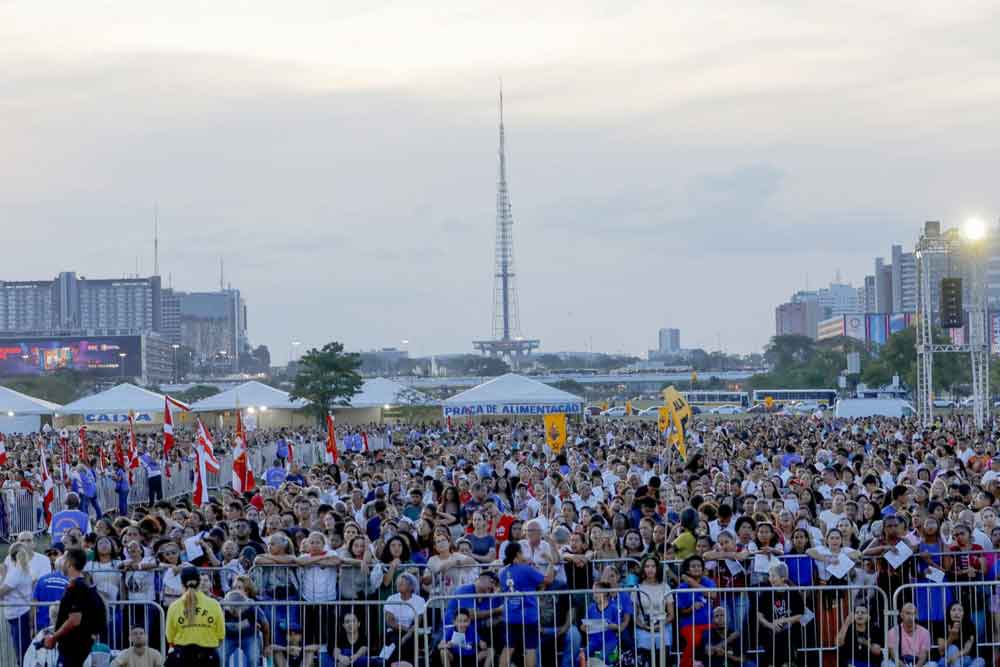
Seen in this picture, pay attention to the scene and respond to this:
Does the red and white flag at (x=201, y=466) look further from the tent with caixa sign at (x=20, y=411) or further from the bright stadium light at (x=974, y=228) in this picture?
the tent with caixa sign at (x=20, y=411)

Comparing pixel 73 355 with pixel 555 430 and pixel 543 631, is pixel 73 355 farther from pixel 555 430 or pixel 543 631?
pixel 543 631

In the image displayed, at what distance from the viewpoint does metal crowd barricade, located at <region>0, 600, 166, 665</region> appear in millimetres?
11477

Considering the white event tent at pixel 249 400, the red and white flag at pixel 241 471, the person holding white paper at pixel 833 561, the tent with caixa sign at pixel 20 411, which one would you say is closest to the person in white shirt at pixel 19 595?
the person holding white paper at pixel 833 561

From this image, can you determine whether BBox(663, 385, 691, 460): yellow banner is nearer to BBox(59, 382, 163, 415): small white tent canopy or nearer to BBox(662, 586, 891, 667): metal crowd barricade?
BBox(662, 586, 891, 667): metal crowd barricade

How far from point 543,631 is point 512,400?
4509 centimetres

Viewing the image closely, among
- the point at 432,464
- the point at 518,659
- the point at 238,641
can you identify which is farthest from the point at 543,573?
the point at 432,464

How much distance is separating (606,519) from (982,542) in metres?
4.19

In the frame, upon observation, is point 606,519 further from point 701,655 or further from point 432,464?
point 432,464

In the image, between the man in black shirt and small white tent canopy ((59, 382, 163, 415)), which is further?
small white tent canopy ((59, 382, 163, 415))

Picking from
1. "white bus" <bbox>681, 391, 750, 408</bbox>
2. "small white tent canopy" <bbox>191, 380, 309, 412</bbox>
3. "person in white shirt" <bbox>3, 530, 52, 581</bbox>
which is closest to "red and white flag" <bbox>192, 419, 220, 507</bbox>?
"person in white shirt" <bbox>3, 530, 52, 581</bbox>

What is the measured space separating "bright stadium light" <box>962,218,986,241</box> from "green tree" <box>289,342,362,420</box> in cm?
3095

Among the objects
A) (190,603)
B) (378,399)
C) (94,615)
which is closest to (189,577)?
(190,603)

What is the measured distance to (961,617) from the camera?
1109 centimetres

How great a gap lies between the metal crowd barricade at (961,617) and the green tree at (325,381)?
56.8 meters
